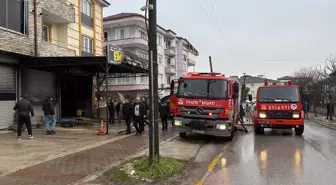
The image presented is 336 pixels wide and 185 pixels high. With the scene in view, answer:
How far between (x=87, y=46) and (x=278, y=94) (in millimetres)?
14059

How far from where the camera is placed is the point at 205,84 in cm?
1289

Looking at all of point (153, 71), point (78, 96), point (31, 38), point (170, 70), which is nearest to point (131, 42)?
point (170, 70)

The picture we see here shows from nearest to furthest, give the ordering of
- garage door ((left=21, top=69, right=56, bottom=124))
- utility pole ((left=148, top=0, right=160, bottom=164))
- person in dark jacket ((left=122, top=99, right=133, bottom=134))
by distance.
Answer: utility pole ((left=148, top=0, right=160, bottom=164)) < person in dark jacket ((left=122, top=99, right=133, bottom=134)) < garage door ((left=21, top=69, right=56, bottom=124))

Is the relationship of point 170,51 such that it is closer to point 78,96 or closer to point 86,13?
point 86,13

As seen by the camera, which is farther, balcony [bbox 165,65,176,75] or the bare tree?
balcony [bbox 165,65,176,75]

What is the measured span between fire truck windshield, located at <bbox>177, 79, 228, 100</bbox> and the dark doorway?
11.6m

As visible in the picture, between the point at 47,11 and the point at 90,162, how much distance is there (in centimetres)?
1230

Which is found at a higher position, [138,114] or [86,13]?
[86,13]

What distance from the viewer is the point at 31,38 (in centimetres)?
1602

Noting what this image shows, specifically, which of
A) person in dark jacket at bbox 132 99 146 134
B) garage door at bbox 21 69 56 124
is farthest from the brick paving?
garage door at bbox 21 69 56 124

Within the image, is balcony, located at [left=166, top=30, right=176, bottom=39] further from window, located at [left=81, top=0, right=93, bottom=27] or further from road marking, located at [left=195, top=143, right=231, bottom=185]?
road marking, located at [left=195, top=143, right=231, bottom=185]

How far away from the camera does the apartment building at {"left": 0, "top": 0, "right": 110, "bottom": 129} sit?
48.3 feet

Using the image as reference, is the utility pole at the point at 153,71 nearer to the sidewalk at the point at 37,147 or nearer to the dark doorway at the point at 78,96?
the sidewalk at the point at 37,147

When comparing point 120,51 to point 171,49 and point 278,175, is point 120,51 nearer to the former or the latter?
point 278,175
